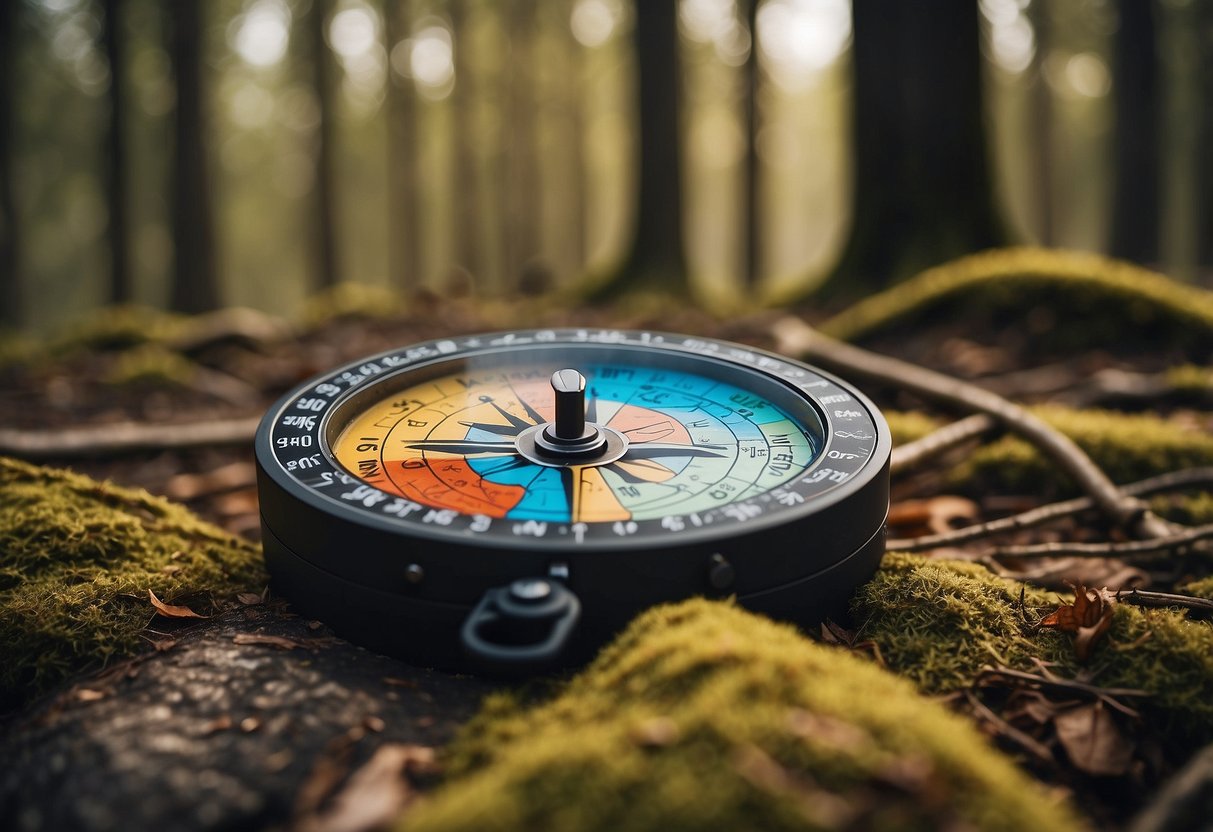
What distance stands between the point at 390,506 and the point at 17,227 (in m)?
18.9

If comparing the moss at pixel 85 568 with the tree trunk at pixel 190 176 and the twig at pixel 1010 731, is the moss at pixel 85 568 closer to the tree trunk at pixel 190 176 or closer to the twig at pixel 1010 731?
Answer: the twig at pixel 1010 731

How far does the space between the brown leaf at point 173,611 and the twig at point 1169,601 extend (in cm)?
246

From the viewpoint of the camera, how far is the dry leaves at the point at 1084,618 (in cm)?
232

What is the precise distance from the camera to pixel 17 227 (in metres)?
17.6

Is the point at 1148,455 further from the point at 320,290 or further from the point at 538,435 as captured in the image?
the point at 320,290

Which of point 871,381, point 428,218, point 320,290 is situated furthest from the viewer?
point 428,218

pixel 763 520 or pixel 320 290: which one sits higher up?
pixel 763 520

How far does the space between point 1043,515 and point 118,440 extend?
3.72 m

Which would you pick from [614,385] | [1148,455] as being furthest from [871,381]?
[614,385]

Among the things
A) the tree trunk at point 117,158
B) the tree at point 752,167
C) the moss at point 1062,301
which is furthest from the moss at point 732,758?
the tree at point 752,167

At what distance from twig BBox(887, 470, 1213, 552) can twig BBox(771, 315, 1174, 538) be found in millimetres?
80

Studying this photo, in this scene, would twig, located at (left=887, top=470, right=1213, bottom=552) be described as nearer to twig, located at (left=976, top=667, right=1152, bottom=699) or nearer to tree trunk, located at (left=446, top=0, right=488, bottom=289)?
twig, located at (left=976, top=667, right=1152, bottom=699)

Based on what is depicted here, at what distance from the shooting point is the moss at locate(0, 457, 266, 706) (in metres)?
2.31

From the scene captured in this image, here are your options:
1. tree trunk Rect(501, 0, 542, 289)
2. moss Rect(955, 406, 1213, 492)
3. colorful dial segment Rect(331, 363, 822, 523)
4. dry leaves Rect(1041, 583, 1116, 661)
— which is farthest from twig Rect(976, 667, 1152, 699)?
tree trunk Rect(501, 0, 542, 289)
